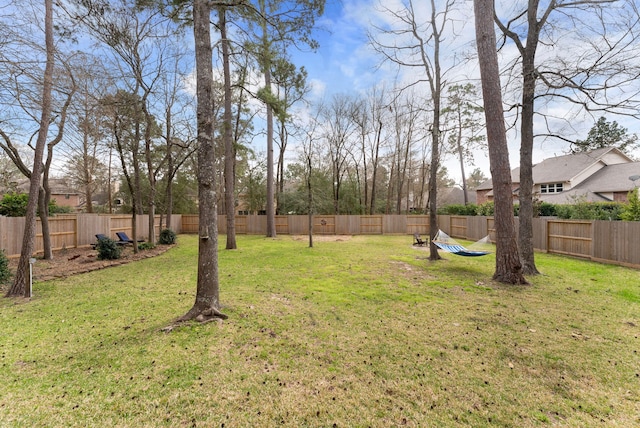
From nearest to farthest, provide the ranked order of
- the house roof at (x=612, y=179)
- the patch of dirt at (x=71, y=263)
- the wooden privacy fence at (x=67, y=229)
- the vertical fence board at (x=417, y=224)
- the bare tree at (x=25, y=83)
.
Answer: the bare tree at (x=25, y=83) < the patch of dirt at (x=71, y=263) < the wooden privacy fence at (x=67, y=229) < the house roof at (x=612, y=179) < the vertical fence board at (x=417, y=224)

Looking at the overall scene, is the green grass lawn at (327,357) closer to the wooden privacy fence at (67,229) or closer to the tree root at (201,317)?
the tree root at (201,317)

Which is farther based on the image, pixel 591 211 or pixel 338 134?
pixel 338 134

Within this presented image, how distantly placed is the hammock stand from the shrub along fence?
385cm

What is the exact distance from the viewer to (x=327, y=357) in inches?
100.0

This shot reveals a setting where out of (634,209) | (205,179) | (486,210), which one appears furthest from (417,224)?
(205,179)

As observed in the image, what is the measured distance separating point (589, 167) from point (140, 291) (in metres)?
25.3

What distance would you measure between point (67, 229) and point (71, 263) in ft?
11.9

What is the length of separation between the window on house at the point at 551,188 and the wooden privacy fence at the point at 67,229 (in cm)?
2588

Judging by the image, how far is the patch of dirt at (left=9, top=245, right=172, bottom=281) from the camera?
233 inches

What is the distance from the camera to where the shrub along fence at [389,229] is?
682cm

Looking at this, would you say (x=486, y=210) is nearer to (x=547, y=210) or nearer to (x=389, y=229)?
(x=547, y=210)

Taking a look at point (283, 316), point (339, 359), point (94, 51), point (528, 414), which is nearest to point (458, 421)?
point (528, 414)

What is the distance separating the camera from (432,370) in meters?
2.32

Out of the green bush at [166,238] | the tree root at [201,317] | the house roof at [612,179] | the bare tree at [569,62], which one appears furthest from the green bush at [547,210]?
the green bush at [166,238]
